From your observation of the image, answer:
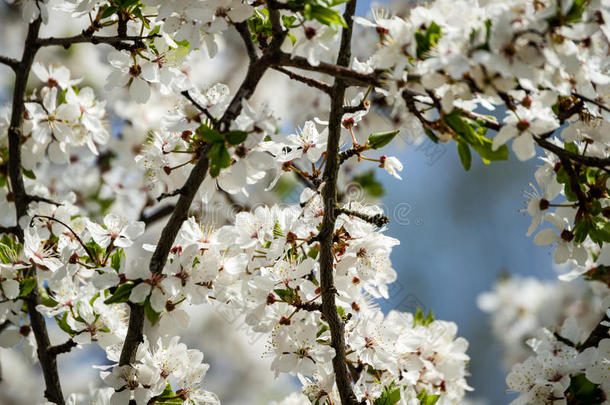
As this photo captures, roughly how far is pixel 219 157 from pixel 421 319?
0.97 m

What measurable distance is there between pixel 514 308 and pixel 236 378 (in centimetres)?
208

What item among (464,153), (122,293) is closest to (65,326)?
(122,293)

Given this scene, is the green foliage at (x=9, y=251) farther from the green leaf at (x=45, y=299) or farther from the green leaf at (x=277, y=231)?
the green leaf at (x=277, y=231)

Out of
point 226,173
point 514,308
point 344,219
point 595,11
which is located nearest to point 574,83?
point 595,11

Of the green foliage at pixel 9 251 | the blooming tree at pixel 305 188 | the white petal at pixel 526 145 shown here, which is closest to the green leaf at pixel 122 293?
the blooming tree at pixel 305 188

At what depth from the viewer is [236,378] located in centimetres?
432

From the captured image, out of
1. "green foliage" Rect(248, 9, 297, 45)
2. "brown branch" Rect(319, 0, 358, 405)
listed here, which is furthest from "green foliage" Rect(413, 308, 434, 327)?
"green foliage" Rect(248, 9, 297, 45)

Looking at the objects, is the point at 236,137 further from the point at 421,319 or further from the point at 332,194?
the point at 421,319

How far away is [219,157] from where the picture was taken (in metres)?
0.96

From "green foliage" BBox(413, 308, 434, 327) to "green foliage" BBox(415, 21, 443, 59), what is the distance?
0.92 meters

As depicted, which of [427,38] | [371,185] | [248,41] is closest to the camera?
[427,38]

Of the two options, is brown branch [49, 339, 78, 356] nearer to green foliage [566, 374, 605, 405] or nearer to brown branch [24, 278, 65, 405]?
brown branch [24, 278, 65, 405]

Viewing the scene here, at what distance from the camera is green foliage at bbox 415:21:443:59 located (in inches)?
37.3

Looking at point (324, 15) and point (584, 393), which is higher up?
point (324, 15)
